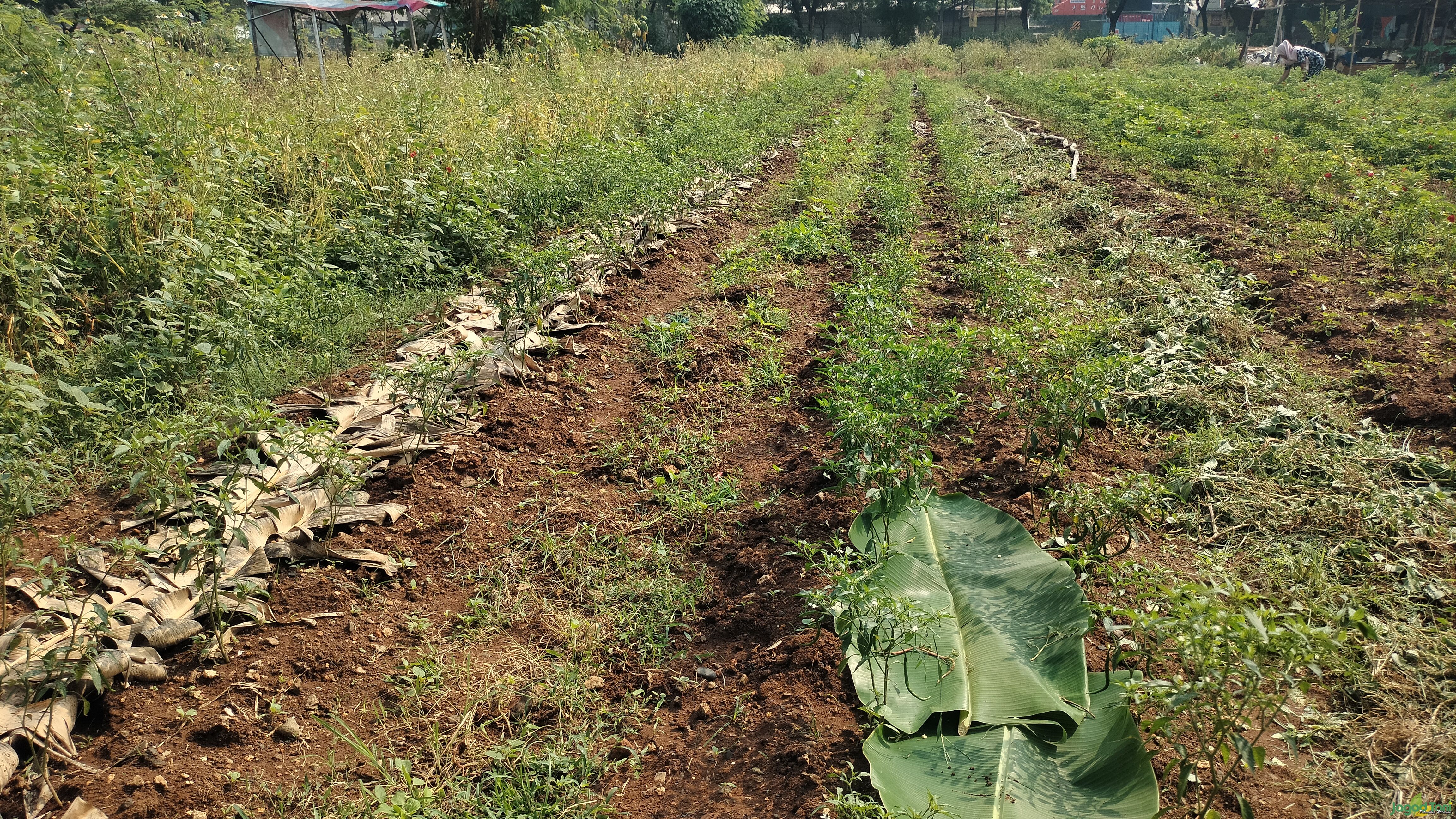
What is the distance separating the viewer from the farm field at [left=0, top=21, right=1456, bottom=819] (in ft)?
7.14

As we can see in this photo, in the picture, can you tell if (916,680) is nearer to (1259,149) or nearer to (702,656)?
(702,656)

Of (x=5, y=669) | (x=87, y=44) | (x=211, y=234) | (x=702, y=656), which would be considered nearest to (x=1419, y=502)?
(x=702, y=656)

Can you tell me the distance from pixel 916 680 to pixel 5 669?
8.72 ft

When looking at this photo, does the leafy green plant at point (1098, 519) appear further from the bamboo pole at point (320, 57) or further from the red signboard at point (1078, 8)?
the red signboard at point (1078, 8)

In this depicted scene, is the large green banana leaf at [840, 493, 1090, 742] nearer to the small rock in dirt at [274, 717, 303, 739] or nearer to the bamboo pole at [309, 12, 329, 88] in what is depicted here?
the small rock in dirt at [274, 717, 303, 739]

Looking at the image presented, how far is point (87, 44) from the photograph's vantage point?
594cm

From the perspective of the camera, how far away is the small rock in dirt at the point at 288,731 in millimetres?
2303

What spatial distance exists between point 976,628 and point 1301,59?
102ft

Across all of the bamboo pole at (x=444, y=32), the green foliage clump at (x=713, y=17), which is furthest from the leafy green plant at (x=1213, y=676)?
the green foliage clump at (x=713, y=17)

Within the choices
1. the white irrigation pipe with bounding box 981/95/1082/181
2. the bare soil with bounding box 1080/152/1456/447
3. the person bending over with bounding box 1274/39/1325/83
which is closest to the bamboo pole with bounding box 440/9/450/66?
the white irrigation pipe with bounding box 981/95/1082/181

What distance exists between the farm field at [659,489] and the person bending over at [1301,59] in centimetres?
2011

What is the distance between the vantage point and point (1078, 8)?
62.8 meters

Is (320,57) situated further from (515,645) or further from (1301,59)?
(1301,59)

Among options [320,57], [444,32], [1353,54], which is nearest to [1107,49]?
[1353,54]
